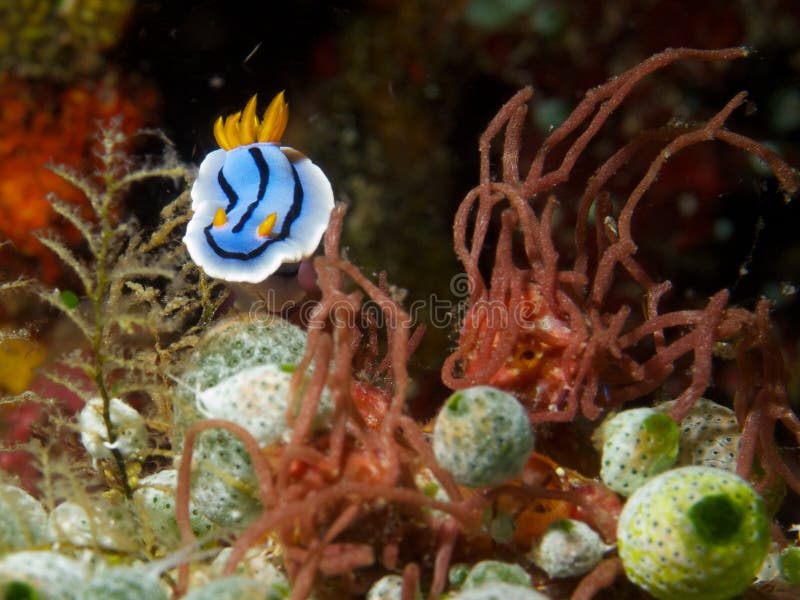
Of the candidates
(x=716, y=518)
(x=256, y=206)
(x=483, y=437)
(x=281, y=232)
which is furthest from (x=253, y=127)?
(x=716, y=518)

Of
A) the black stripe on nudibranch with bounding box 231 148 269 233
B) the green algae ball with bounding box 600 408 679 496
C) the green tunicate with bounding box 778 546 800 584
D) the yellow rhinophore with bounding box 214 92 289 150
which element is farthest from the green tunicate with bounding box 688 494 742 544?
the yellow rhinophore with bounding box 214 92 289 150

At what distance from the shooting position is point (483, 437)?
4.39 feet

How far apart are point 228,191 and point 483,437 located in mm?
1913

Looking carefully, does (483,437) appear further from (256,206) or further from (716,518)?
(256,206)

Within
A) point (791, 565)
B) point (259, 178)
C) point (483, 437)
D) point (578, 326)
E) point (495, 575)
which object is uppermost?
point (259, 178)

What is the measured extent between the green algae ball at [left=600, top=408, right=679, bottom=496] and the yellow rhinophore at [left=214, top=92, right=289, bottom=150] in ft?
7.42

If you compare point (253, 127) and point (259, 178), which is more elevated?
point (253, 127)

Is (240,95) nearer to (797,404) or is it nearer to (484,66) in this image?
(484,66)

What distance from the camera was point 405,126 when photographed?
317cm

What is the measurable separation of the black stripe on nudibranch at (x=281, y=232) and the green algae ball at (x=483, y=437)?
1422 mm

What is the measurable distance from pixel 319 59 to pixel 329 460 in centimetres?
257

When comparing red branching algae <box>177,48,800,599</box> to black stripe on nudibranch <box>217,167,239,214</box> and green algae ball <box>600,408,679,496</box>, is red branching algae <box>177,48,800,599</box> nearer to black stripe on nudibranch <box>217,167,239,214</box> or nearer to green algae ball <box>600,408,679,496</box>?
green algae ball <box>600,408,679,496</box>

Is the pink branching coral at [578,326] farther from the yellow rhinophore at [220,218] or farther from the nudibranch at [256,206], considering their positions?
the yellow rhinophore at [220,218]

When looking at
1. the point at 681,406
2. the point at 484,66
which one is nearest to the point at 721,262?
the point at 681,406
